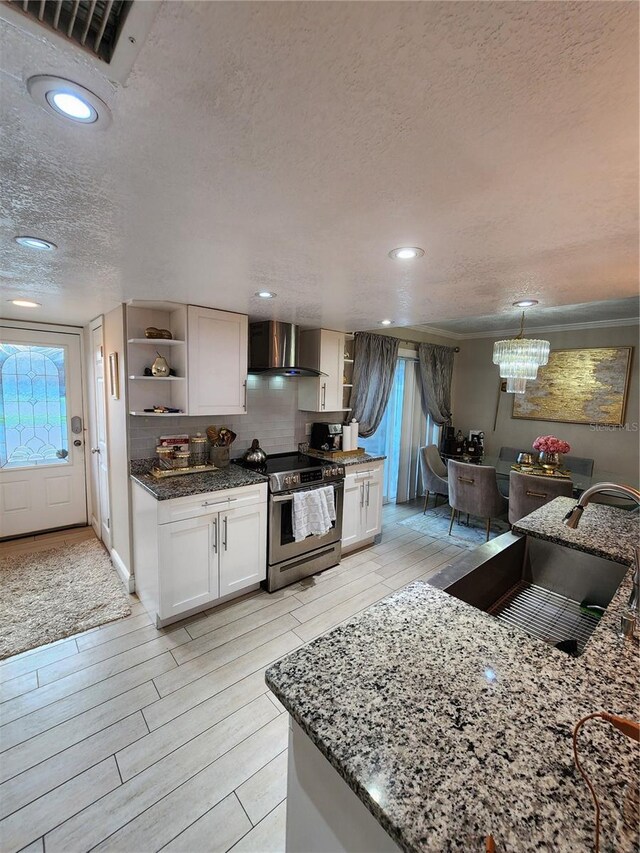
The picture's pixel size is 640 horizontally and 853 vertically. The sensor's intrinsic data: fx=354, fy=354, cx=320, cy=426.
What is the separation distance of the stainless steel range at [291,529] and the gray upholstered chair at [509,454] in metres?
3.13

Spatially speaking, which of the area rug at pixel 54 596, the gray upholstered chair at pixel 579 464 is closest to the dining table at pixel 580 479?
the gray upholstered chair at pixel 579 464

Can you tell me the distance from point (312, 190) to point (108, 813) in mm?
2437

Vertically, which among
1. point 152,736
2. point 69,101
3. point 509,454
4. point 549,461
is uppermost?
point 69,101

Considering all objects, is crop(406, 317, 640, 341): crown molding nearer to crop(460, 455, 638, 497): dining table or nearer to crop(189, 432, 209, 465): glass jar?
crop(460, 455, 638, 497): dining table

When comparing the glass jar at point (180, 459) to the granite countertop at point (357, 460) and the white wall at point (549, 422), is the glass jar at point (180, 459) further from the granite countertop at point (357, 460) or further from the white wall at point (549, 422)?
the white wall at point (549, 422)

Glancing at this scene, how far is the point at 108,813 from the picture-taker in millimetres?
1431

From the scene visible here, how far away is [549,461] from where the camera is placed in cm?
407

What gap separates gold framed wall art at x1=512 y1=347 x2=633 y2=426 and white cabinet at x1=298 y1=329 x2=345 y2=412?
9.78 ft

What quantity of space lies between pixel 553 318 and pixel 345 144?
4.53 metres

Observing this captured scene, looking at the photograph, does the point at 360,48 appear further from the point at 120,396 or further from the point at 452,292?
the point at 120,396

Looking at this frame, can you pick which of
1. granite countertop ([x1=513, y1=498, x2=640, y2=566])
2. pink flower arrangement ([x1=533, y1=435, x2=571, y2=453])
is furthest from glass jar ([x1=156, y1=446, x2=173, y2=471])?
pink flower arrangement ([x1=533, y1=435, x2=571, y2=453])

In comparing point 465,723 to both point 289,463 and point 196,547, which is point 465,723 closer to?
point 196,547

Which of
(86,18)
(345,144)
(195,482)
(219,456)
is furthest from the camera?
(219,456)

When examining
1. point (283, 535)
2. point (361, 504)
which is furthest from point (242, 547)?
point (361, 504)
